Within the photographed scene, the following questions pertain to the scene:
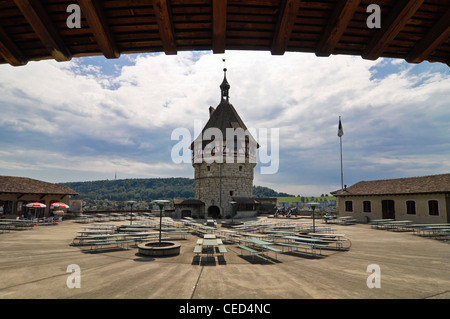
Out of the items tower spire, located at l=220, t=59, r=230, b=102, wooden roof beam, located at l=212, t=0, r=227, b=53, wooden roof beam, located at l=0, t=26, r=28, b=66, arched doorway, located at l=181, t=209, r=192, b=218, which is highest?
tower spire, located at l=220, t=59, r=230, b=102

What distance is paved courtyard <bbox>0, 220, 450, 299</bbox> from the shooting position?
19.1ft

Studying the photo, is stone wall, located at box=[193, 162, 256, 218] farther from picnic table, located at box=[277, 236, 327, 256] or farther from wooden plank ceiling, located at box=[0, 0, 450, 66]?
wooden plank ceiling, located at box=[0, 0, 450, 66]

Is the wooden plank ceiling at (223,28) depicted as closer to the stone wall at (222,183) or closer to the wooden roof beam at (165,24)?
the wooden roof beam at (165,24)

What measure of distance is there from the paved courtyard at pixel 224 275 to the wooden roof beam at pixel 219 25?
547cm

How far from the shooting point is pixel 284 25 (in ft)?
12.4

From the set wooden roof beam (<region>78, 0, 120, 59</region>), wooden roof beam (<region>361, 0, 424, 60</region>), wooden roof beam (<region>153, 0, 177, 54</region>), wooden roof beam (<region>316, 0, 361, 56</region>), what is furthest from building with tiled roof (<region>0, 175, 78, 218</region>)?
wooden roof beam (<region>361, 0, 424, 60</region>)

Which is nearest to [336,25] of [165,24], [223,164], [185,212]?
[165,24]

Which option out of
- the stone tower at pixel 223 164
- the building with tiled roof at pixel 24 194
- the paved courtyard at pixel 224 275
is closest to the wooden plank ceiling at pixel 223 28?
the paved courtyard at pixel 224 275

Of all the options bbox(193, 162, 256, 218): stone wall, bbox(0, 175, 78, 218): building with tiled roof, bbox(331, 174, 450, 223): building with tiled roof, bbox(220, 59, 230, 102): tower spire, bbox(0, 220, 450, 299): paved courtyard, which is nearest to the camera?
bbox(0, 220, 450, 299): paved courtyard

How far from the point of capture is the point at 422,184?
23.1m

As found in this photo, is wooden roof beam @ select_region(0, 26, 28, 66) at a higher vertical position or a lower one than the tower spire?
lower

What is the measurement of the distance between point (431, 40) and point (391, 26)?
2.87 feet

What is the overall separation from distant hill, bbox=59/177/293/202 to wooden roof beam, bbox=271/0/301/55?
115 metres
